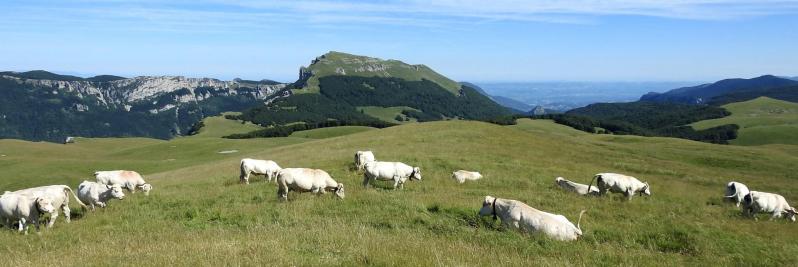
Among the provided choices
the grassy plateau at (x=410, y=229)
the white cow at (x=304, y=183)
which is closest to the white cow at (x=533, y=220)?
the grassy plateau at (x=410, y=229)

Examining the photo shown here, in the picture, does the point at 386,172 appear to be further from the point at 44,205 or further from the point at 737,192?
the point at 737,192

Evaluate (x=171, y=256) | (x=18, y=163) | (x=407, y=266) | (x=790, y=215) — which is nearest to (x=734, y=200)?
(x=790, y=215)

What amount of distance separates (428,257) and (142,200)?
14.6 m

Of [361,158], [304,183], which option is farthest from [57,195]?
[361,158]

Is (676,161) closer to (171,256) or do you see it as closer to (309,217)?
(309,217)

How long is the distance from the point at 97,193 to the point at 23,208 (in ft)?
→ 14.3

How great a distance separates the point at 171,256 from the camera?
9812mm

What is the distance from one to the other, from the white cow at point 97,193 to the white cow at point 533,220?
46.0 ft

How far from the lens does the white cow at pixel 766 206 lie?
2188cm

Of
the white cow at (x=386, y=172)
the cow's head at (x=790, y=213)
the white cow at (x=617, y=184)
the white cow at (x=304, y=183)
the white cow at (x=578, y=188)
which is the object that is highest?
the white cow at (x=304, y=183)

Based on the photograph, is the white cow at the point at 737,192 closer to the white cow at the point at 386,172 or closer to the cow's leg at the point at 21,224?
the white cow at the point at 386,172

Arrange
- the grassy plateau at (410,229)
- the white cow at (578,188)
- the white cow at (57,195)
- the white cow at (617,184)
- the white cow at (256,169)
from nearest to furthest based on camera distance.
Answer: the grassy plateau at (410,229) → the white cow at (57,195) → the white cow at (617,184) → the white cow at (578,188) → the white cow at (256,169)

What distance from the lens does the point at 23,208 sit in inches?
589

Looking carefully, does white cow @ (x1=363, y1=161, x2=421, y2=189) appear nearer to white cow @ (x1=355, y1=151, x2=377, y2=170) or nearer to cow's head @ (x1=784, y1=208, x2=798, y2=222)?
white cow @ (x1=355, y1=151, x2=377, y2=170)
